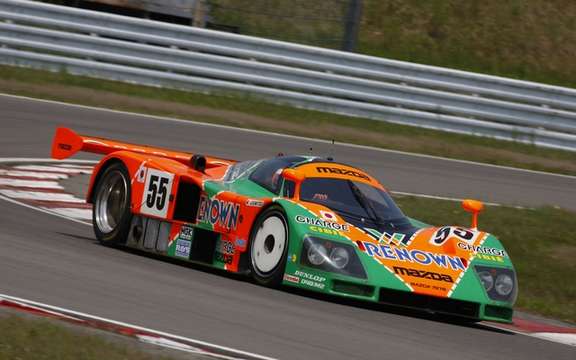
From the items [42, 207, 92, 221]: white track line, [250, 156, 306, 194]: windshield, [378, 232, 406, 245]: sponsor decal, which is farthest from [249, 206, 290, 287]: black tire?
[42, 207, 92, 221]: white track line

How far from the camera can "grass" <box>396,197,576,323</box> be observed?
10562 mm

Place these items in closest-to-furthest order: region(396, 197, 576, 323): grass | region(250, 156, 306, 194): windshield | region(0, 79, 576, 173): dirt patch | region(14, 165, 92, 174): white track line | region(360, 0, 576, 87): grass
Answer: region(250, 156, 306, 194): windshield, region(396, 197, 576, 323): grass, region(14, 165, 92, 174): white track line, region(0, 79, 576, 173): dirt patch, region(360, 0, 576, 87): grass

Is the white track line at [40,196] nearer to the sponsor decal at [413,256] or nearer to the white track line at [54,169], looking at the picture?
the white track line at [54,169]

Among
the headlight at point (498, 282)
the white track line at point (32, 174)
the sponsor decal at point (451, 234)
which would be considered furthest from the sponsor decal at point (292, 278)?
the white track line at point (32, 174)

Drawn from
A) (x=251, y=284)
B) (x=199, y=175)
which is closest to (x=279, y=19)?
(x=199, y=175)

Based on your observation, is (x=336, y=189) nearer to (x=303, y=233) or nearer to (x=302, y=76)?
(x=303, y=233)

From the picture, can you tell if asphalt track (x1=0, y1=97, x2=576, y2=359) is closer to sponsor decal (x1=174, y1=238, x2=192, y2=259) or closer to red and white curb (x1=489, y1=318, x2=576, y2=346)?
sponsor decal (x1=174, y1=238, x2=192, y2=259)

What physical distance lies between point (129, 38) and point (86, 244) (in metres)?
10.2

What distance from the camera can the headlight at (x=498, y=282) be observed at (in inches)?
334

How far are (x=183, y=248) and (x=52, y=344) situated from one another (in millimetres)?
3592

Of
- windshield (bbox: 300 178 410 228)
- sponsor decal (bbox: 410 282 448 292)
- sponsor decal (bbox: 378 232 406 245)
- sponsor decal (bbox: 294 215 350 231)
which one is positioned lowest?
sponsor decal (bbox: 410 282 448 292)

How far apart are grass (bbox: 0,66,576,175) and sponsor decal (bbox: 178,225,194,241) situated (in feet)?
29.4

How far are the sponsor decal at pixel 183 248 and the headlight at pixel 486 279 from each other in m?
2.45

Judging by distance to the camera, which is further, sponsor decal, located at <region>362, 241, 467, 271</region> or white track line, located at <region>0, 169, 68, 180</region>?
white track line, located at <region>0, 169, 68, 180</region>
